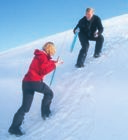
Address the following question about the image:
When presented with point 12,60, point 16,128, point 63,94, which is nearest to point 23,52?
point 12,60

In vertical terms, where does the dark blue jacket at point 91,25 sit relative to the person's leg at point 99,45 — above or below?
above

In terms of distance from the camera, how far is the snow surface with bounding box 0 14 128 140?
7.30m

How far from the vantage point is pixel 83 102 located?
831 cm

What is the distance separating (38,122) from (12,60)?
6.55 metres

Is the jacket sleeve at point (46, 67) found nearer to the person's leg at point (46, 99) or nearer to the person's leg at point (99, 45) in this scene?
the person's leg at point (46, 99)

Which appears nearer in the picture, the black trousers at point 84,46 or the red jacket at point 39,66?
the red jacket at point 39,66

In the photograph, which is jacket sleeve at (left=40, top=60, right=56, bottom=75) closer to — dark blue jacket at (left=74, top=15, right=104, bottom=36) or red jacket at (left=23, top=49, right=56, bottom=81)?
red jacket at (left=23, top=49, right=56, bottom=81)

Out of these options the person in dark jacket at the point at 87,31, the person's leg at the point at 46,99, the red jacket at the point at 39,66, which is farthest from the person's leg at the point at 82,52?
the red jacket at the point at 39,66

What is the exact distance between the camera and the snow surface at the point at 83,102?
24.0ft

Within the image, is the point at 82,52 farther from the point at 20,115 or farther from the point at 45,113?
the point at 20,115

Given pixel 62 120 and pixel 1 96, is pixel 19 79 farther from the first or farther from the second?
pixel 62 120

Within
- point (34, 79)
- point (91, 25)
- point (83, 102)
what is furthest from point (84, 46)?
point (34, 79)

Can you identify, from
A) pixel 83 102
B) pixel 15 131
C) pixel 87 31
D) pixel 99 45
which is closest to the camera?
pixel 15 131

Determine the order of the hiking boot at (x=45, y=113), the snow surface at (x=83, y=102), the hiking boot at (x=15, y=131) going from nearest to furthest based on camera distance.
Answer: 1. the snow surface at (x=83, y=102)
2. the hiking boot at (x=15, y=131)
3. the hiking boot at (x=45, y=113)
